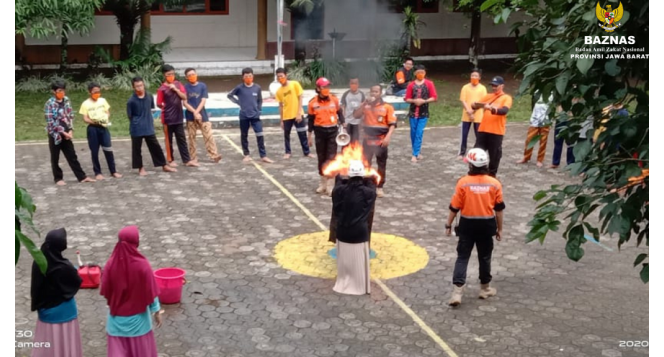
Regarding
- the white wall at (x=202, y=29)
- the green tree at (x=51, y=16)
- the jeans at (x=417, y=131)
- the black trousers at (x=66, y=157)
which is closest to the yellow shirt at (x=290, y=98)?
the jeans at (x=417, y=131)

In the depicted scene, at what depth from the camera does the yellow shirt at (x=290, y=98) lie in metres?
16.0

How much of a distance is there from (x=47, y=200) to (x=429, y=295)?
267 inches

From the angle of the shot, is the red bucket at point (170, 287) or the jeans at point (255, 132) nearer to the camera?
the red bucket at point (170, 287)

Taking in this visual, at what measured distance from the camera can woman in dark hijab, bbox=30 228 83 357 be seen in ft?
24.1

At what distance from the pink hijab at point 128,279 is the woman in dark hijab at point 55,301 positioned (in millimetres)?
403

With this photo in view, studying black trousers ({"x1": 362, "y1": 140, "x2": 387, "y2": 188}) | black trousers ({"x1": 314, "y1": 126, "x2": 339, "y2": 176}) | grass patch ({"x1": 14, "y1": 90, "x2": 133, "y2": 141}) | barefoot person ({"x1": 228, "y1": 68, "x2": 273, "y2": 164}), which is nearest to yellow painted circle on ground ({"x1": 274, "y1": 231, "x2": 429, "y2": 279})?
black trousers ({"x1": 362, "y1": 140, "x2": 387, "y2": 188})

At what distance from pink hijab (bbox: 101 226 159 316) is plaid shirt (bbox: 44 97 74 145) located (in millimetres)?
7194

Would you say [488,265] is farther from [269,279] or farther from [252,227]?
[252,227]

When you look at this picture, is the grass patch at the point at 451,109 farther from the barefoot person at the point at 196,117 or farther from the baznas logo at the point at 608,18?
the baznas logo at the point at 608,18

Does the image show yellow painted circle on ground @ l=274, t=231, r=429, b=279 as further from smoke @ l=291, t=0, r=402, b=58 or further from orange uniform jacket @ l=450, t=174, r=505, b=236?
smoke @ l=291, t=0, r=402, b=58

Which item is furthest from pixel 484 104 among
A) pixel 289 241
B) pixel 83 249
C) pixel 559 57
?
pixel 559 57

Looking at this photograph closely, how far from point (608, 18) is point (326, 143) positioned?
8.30m

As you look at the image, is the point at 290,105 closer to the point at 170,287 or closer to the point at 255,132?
the point at 255,132

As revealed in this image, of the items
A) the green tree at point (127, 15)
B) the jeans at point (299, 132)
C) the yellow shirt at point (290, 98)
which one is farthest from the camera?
the green tree at point (127, 15)
